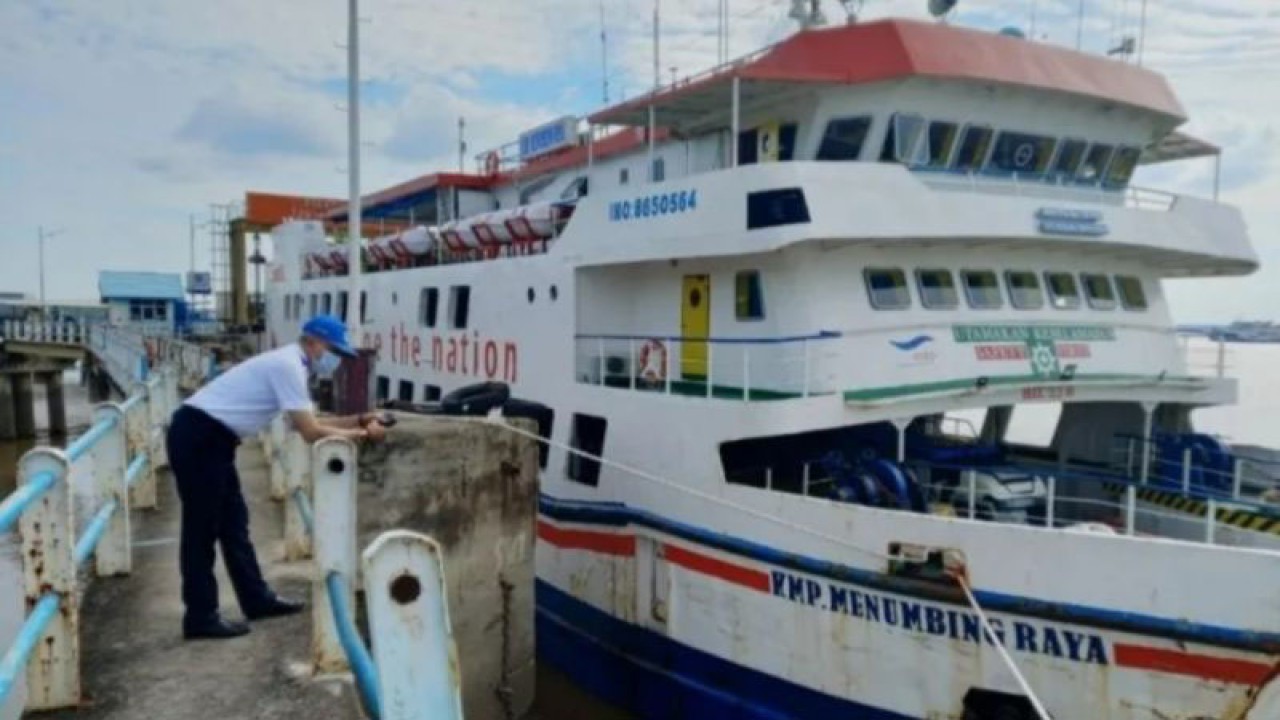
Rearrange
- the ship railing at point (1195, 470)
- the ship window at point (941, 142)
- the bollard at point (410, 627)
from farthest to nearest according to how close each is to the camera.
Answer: the ship window at point (941, 142) < the ship railing at point (1195, 470) < the bollard at point (410, 627)

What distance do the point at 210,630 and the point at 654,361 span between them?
6379 mm

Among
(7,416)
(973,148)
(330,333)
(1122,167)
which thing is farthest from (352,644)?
(7,416)

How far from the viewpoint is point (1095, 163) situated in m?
11.2

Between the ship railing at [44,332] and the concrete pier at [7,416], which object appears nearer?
the concrete pier at [7,416]

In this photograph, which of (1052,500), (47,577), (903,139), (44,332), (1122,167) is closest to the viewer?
(47,577)

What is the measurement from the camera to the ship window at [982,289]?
9.66 m

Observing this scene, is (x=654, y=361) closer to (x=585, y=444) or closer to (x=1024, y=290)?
(x=585, y=444)

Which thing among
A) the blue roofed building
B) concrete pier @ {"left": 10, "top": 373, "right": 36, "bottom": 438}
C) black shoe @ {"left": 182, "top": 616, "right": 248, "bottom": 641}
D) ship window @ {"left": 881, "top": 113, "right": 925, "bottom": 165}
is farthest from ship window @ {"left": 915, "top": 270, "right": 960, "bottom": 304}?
the blue roofed building

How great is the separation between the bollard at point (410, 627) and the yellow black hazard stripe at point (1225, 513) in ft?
21.1

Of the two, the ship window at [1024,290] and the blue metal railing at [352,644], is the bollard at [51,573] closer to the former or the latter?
the blue metal railing at [352,644]

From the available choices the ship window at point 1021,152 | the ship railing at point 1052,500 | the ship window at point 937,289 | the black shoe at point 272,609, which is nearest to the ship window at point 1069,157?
the ship window at point 1021,152

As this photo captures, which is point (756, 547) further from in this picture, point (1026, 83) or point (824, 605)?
point (1026, 83)

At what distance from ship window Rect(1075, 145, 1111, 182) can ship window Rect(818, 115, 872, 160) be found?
3040 millimetres

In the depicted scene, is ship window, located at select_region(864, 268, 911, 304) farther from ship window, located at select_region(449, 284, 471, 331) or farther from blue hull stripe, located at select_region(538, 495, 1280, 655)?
ship window, located at select_region(449, 284, 471, 331)
